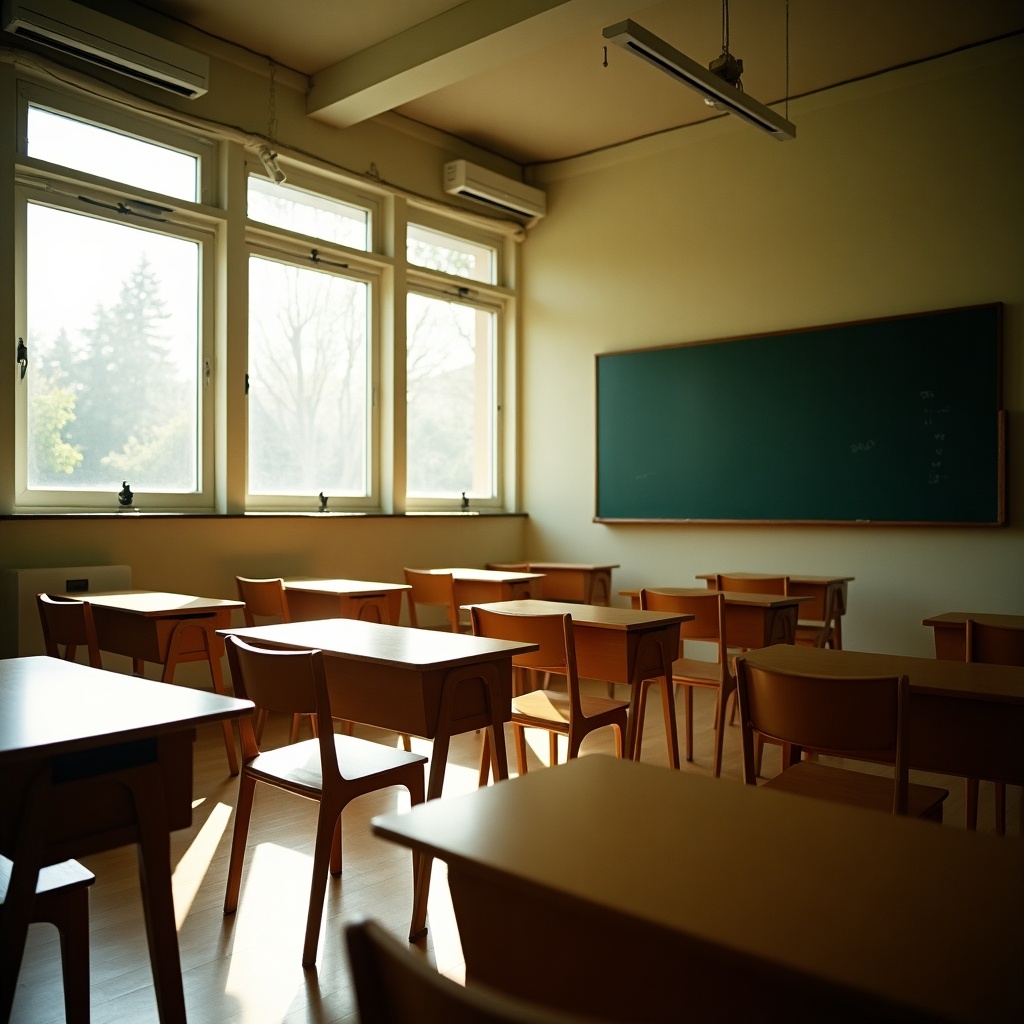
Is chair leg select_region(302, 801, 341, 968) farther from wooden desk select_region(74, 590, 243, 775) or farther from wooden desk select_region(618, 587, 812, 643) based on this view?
wooden desk select_region(618, 587, 812, 643)

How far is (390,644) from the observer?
8.34 feet

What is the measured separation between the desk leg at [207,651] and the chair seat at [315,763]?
1158 millimetres

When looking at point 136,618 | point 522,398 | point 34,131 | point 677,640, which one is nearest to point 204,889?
point 136,618

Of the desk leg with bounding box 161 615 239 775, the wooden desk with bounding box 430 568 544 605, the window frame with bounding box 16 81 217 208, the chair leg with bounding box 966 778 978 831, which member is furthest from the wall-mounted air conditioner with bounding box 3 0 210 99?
the chair leg with bounding box 966 778 978 831

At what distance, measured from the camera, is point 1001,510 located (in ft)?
16.3

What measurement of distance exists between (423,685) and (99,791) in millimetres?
887

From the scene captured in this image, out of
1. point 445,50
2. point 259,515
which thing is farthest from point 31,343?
point 445,50

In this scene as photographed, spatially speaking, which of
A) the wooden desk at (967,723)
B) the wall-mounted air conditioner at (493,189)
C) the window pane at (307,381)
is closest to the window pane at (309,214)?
the window pane at (307,381)

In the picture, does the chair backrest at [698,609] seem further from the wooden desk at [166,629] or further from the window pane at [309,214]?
the window pane at [309,214]

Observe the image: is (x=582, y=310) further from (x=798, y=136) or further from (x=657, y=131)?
(x=798, y=136)

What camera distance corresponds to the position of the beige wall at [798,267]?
509 centimetres

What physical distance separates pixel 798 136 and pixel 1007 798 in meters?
4.04

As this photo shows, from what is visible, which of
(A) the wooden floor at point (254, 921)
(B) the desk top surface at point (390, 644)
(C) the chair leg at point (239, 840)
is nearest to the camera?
(A) the wooden floor at point (254, 921)

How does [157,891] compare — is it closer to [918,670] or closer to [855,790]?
[855,790]
